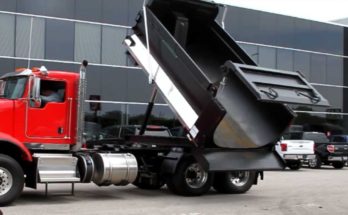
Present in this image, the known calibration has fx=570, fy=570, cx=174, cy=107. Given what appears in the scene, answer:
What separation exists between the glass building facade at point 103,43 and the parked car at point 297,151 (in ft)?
16.7

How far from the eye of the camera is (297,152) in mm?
24156

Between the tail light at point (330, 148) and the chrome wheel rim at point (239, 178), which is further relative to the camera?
the tail light at point (330, 148)

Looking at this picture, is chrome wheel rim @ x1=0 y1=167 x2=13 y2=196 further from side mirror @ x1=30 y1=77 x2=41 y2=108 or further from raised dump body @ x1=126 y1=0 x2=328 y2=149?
raised dump body @ x1=126 y1=0 x2=328 y2=149

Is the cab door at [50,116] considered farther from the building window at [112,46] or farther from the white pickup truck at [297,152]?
the building window at [112,46]

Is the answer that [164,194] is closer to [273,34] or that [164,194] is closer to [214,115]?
[214,115]

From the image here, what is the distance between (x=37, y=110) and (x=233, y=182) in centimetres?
536

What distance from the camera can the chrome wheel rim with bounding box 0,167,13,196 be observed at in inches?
425

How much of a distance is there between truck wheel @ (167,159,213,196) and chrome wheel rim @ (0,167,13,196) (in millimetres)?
3834

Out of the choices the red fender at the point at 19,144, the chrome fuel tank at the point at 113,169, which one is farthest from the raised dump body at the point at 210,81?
the red fender at the point at 19,144

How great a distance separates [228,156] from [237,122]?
2.50 feet

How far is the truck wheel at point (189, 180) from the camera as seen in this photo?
42.8 feet

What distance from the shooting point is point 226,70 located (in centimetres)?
1150

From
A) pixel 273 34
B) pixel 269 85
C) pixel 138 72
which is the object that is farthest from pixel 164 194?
pixel 273 34

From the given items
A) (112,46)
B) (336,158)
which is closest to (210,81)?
(336,158)
